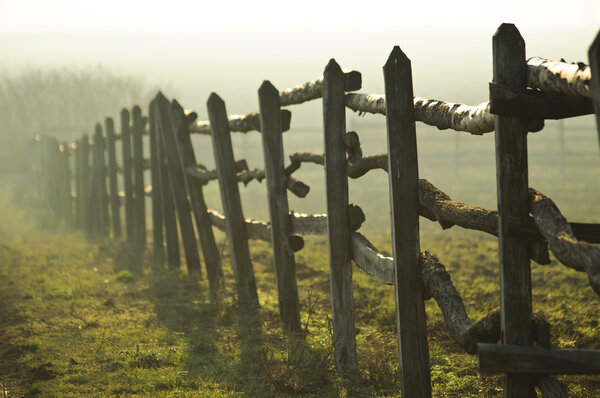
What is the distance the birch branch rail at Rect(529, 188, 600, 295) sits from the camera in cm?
223

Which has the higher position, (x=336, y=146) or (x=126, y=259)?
(x=336, y=146)

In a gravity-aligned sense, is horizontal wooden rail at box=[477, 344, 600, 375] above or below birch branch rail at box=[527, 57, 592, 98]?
Result: below

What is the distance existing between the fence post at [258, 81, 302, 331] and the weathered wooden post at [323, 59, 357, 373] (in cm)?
97

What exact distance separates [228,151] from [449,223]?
366cm

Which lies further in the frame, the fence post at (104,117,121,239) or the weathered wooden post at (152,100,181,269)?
the fence post at (104,117,121,239)

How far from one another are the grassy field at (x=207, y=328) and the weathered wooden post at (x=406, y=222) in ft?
1.99

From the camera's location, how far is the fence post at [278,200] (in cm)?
540

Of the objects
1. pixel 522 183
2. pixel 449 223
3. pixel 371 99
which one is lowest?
pixel 449 223

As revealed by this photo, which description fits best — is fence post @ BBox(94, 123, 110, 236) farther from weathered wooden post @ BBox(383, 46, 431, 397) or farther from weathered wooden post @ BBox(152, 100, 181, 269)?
weathered wooden post @ BBox(383, 46, 431, 397)

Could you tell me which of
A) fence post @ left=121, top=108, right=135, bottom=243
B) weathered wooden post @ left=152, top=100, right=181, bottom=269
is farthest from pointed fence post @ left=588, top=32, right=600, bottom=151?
fence post @ left=121, top=108, right=135, bottom=243

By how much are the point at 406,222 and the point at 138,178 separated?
23.5 ft

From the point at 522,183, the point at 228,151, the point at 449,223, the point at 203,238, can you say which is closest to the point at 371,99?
the point at 449,223

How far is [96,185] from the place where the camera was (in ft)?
42.9

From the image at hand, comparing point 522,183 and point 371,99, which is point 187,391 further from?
point 522,183
